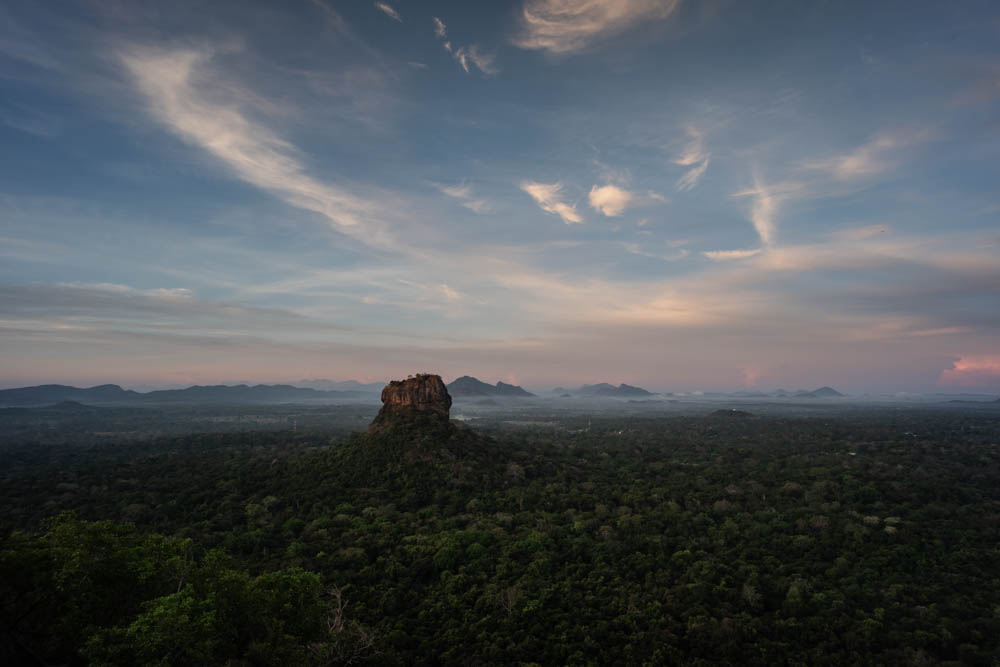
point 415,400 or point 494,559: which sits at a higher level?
point 415,400

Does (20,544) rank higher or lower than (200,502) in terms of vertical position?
higher

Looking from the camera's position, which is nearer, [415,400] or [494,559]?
[494,559]

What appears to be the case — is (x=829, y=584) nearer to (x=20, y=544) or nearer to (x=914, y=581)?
(x=914, y=581)

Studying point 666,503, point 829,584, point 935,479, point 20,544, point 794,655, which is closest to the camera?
point 20,544

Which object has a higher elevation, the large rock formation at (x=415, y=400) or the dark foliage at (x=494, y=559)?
the large rock formation at (x=415, y=400)

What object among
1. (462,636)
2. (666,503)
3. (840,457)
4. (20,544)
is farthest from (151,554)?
(840,457)

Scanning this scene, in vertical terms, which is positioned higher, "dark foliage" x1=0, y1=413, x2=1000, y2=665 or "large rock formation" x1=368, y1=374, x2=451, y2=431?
"large rock formation" x1=368, y1=374, x2=451, y2=431

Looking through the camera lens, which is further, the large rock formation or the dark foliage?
the large rock formation

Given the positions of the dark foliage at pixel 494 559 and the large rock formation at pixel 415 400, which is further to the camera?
the large rock formation at pixel 415 400
